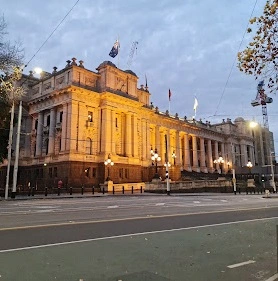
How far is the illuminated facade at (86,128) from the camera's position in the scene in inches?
2004

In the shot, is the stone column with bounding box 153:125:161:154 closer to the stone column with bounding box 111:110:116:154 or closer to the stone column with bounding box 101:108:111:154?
the stone column with bounding box 111:110:116:154

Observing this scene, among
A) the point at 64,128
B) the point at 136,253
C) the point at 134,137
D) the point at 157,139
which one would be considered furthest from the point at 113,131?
the point at 136,253

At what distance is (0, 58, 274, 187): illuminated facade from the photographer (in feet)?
167

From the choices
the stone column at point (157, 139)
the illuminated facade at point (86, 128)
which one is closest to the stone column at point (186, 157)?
the stone column at point (157, 139)

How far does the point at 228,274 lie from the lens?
504cm

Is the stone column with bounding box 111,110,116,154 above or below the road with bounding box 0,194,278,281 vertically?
above

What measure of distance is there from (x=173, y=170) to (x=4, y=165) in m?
31.3

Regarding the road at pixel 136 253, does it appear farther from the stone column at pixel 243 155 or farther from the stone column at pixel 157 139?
the stone column at pixel 243 155

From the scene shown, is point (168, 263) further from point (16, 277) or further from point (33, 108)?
point (33, 108)

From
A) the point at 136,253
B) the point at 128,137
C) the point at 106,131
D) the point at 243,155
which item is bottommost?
the point at 136,253

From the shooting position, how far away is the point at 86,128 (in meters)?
53.2

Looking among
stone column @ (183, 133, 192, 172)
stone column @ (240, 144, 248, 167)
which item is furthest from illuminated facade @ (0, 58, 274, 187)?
stone column @ (240, 144, 248, 167)

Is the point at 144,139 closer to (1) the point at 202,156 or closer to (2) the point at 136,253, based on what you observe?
(1) the point at 202,156

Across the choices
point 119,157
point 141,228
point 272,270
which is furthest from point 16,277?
point 119,157
